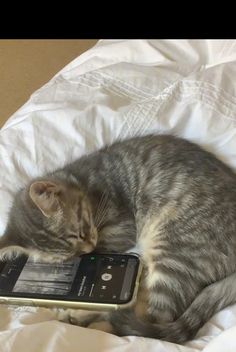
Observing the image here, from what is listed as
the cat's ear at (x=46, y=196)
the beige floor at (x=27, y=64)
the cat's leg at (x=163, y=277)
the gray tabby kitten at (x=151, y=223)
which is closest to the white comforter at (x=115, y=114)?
the gray tabby kitten at (x=151, y=223)

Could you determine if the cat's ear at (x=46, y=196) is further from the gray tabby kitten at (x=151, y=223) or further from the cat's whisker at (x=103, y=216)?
the cat's whisker at (x=103, y=216)

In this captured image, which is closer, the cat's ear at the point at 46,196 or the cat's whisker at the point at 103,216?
the cat's ear at the point at 46,196

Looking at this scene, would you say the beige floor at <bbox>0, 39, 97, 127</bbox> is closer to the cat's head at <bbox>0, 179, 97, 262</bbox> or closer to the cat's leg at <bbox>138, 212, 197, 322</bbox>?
the cat's head at <bbox>0, 179, 97, 262</bbox>

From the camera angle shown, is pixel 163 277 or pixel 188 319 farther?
pixel 163 277

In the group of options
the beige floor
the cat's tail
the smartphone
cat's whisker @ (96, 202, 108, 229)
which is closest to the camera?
the cat's tail

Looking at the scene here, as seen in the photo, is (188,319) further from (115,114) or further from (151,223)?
(115,114)

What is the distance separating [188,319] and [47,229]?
14.6 inches

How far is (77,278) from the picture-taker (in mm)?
1152

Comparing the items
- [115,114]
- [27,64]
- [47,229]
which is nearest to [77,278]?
[47,229]

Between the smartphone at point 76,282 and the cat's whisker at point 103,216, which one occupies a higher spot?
the cat's whisker at point 103,216

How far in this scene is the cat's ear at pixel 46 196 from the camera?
3.75ft

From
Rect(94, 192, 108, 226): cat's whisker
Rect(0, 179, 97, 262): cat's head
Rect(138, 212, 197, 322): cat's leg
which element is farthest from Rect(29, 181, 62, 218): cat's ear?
Rect(138, 212, 197, 322): cat's leg

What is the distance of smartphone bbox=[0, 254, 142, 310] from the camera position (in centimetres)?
110
